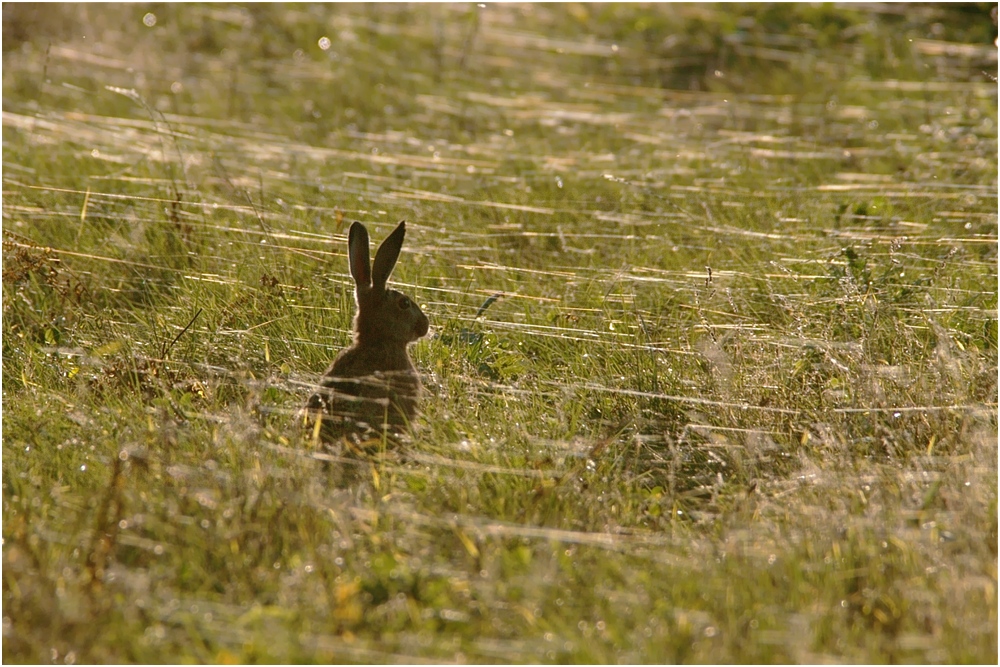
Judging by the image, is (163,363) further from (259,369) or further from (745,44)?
(745,44)

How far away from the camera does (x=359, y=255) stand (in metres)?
3.98

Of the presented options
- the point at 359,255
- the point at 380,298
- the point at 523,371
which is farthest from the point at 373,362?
the point at 523,371

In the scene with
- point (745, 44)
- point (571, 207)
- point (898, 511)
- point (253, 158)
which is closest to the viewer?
point (898, 511)

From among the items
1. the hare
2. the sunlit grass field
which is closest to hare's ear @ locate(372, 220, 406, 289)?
the hare

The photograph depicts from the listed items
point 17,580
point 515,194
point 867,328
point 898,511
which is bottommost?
point 17,580

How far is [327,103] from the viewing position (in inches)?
294

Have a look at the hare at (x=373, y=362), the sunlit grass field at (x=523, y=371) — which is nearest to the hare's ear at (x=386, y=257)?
the hare at (x=373, y=362)

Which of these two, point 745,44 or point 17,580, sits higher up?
point 745,44

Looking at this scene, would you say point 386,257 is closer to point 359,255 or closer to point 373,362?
point 359,255

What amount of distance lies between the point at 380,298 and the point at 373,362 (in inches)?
13.1

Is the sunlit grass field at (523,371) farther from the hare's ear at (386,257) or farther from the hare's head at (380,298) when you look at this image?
the hare's ear at (386,257)

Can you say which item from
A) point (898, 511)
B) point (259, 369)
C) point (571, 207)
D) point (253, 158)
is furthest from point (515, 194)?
point (898, 511)

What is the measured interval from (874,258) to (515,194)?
182cm

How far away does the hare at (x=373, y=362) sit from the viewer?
3.53 metres
